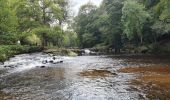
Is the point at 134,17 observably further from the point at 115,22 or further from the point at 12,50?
the point at 12,50

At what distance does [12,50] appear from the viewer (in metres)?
39.2

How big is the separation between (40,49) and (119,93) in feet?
123

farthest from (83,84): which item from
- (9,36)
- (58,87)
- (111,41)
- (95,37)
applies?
(95,37)

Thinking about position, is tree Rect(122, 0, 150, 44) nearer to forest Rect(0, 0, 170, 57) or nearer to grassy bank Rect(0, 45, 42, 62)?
forest Rect(0, 0, 170, 57)

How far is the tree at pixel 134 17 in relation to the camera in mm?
53156

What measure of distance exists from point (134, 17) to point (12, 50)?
26.9 meters

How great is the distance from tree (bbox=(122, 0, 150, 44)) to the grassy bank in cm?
1953

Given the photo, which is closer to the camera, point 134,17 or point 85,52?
point 134,17

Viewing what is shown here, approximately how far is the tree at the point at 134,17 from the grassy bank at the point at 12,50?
64.1 ft

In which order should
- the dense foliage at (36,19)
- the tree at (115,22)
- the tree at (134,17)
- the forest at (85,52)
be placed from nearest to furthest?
the forest at (85,52) → the tree at (134,17) → the dense foliage at (36,19) → the tree at (115,22)

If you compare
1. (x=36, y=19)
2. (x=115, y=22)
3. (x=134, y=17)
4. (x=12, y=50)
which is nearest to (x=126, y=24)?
(x=134, y=17)

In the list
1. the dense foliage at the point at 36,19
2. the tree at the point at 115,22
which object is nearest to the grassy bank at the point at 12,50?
the dense foliage at the point at 36,19

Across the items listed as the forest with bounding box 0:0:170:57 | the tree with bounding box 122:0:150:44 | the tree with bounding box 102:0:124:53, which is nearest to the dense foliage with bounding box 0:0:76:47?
the forest with bounding box 0:0:170:57

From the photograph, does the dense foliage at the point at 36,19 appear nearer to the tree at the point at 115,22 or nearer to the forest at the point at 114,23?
the forest at the point at 114,23
